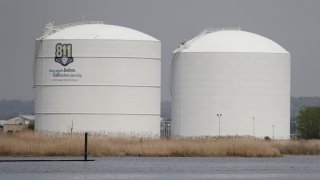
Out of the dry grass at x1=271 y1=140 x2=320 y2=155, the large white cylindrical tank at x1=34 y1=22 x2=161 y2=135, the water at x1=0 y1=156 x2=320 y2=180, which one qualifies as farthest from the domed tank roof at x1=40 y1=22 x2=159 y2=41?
the water at x1=0 y1=156 x2=320 y2=180

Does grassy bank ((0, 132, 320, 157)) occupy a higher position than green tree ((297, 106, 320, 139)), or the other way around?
green tree ((297, 106, 320, 139))

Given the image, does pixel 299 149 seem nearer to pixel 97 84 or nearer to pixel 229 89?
pixel 229 89

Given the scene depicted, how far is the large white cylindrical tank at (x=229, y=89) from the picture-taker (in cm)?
9581

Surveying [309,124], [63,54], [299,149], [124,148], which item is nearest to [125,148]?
[124,148]

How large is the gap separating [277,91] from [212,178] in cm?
4423

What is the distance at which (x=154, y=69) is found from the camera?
300ft

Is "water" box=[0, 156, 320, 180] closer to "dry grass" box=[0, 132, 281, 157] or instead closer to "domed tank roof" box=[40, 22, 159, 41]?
"dry grass" box=[0, 132, 281, 157]

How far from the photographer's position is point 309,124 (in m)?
114

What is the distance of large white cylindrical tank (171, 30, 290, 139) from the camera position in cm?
9581

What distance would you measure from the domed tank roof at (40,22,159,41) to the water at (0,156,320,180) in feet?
72.0

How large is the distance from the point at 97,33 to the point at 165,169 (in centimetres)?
3333

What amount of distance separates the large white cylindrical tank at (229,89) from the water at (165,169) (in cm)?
2465

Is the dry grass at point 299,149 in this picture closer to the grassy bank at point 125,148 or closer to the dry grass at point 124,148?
the grassy bank at point 125,148

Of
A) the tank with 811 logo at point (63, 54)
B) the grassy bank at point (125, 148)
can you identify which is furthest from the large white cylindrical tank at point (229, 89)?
the grassy bank at point (125, 148)
